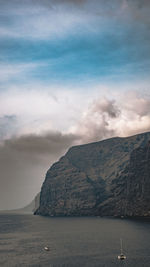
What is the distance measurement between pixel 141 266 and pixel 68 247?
166ft

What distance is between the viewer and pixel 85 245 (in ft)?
526

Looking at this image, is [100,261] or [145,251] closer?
[100,261]

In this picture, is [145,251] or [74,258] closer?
[74,258]

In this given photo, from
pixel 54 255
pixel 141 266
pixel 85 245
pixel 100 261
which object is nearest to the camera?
pixel 141 266

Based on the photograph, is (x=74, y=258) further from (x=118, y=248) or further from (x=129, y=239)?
(x=129, y=239)

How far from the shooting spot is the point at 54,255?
138375 millimetres

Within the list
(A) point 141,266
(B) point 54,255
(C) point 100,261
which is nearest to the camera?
(A) point 141,266

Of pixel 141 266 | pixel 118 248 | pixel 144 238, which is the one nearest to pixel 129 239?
pixel 144 238

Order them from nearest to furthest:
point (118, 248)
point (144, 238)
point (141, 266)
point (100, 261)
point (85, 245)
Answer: point (141, 266) → point (100, 261) → point (118, 248) → point (85, 245) → point (144, 238)

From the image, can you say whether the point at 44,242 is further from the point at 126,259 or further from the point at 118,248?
the point at 126,259

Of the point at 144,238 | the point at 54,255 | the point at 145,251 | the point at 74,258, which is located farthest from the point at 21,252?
the point at 144,238

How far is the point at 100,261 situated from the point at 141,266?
16663 mm

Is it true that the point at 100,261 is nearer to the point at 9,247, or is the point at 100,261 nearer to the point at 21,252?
the point at 21,252

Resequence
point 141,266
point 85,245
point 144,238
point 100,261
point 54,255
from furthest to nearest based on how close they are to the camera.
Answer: point 144,238
point 85,245
point 54,255
point 100,261
point 141,266
